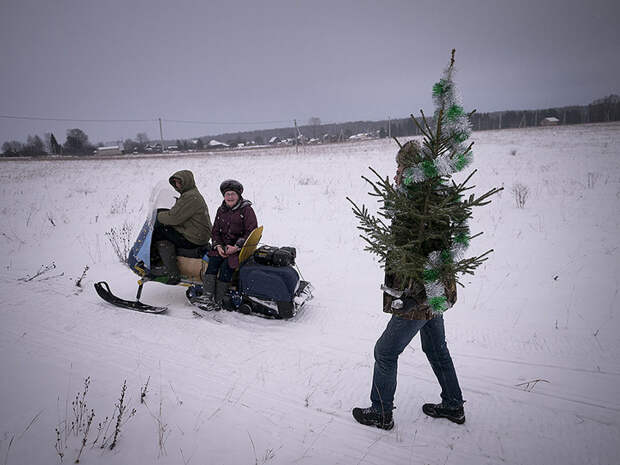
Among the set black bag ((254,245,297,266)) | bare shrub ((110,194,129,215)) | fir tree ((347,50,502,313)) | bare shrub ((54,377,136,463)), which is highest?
fir tree ((347,50,502,313))

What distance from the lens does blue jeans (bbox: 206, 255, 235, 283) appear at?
14.7ft

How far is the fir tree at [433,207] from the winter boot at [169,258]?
3493 mm

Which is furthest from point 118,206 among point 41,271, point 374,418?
point 374,418

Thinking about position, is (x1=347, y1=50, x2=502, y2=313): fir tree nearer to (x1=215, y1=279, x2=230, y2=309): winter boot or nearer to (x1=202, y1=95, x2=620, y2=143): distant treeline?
(x1=215, y1=279, x2=230, y2=309): winter boot

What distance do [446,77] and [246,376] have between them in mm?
3214

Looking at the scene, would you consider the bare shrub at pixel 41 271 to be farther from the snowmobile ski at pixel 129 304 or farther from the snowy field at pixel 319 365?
the snowmobile ski at pixel 129 304

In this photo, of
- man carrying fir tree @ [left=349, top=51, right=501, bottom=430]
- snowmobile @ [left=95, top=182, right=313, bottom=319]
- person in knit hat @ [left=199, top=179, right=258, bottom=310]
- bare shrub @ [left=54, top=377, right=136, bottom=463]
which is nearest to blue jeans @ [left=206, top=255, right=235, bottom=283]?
person in knit hat @ [left=199, top=179, right=258, bottom=310]

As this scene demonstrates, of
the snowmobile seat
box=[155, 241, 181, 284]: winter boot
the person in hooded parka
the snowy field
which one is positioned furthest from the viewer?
the snowmobile seat

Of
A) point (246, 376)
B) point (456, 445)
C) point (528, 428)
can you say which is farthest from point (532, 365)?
point (246, 376)

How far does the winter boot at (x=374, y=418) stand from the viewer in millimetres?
2635

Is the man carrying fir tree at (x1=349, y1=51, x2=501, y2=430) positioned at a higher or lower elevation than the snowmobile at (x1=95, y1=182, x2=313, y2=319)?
higher

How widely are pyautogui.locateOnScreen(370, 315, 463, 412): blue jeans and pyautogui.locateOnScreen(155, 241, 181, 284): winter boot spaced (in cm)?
343

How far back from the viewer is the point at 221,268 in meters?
4.52

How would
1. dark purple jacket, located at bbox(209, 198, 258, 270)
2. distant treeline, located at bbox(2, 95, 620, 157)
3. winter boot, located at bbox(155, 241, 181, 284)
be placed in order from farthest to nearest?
distant treeline, located at bbox(2, 95, 620, 157) → winter boot, located at bbox(155, 241, 181, 284) → dark purple jacket, located at bbox(209, 198, 258, 270)
